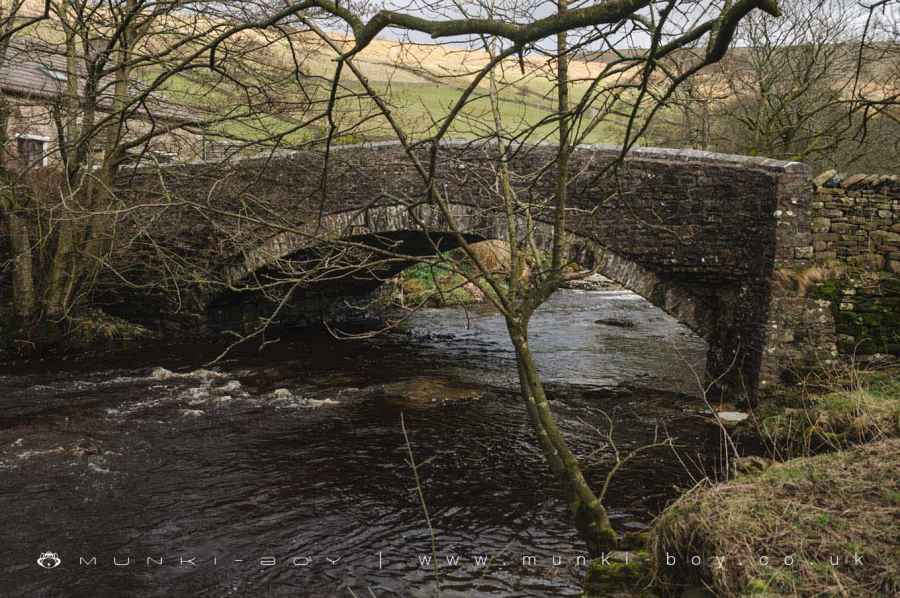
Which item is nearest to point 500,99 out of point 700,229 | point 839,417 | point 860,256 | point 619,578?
point 619,578

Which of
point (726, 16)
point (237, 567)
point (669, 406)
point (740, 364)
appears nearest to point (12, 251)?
point (237, 567)

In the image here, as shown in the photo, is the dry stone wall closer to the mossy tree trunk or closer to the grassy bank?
the grassy bank

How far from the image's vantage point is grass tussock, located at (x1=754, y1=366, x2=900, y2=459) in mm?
5934

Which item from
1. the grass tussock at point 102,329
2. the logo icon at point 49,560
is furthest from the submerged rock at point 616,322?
the logo icon at point 49,560

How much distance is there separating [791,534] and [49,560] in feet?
→ 14.2

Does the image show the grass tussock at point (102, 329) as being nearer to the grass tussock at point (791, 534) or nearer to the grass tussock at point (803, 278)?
the grass tussock at point (803, 278)

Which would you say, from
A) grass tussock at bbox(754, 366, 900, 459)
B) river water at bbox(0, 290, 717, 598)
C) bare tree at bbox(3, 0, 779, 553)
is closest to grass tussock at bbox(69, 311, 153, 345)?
river water at bbox(0, 290, 717, 598)

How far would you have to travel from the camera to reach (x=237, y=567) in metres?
4.88

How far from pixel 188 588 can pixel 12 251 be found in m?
8.49

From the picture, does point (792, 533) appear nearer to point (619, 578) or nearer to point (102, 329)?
point (619, 578)

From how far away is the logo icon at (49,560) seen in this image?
4811 millimetres

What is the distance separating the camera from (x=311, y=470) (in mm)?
6844

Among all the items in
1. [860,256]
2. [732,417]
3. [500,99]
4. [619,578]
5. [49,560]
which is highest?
[500,99]

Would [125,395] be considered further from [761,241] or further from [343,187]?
[761,241]
